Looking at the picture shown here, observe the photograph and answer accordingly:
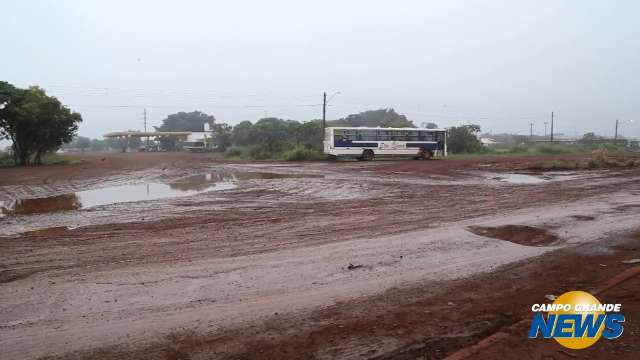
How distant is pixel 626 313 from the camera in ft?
14.5

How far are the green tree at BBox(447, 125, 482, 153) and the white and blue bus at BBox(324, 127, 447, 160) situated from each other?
16944 millimetres

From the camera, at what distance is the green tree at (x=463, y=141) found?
5662cm

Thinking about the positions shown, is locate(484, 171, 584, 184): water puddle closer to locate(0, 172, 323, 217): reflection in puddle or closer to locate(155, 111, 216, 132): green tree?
locate(0, 172, 323, 217): reflection in puddle

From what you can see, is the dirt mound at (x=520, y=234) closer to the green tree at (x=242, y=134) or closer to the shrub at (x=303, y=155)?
the shrub at (x=303, y=155)

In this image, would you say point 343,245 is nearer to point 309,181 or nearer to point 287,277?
point 287,277

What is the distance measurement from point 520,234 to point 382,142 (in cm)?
3059

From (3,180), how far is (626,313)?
25.8 meters

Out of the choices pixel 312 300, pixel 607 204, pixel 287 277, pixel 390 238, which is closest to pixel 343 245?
pixel 390 238

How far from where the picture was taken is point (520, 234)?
8.70 meters

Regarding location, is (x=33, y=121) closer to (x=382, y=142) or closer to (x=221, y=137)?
(x=382, y=142)

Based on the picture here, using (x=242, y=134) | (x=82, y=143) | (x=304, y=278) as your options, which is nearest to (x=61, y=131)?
(x=304, y=278)

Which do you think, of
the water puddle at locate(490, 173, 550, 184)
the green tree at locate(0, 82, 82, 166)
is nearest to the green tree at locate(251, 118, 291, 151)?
the green tree at locate(0, 82, 82, 166)

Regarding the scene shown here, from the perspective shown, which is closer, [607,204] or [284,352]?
[284,352]

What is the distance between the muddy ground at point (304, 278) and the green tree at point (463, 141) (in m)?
45.8
